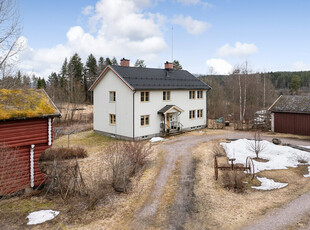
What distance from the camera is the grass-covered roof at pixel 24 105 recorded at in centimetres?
1187

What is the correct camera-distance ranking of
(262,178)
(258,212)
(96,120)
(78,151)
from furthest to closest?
(96,120)
(78,151)
(262,178)
(258,212)

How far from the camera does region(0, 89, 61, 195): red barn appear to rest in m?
11.6

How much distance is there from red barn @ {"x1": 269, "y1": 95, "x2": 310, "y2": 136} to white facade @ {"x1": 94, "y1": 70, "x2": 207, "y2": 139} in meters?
9.60

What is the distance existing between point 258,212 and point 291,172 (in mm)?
6414

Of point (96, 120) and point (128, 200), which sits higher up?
point (96, 120)

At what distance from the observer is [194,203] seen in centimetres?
1089

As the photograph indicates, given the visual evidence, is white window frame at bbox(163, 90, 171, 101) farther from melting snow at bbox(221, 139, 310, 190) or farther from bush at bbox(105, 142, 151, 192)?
bush at bbox(105, 142, 151, 192)

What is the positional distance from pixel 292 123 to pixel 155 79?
15.6m

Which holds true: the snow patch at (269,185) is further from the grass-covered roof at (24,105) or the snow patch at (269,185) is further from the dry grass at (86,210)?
the grass-covered roof at (24,105)

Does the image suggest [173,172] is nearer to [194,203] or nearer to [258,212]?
[194,203]

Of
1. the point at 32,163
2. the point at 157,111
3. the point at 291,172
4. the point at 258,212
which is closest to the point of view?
the point at 258,212

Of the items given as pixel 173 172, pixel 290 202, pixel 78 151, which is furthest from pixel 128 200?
pixel 78 151

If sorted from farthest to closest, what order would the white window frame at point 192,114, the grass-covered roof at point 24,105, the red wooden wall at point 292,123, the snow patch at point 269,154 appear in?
the white window frame at point 192,114 → the red wooden wall at point 292,123 → the snow patch at point 269,154 → the grass-covered roof at point 24,105

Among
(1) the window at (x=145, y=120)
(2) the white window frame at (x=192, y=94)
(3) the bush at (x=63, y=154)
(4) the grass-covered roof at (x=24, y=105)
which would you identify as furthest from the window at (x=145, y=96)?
(4) the grass-covered roof at (x=24, y=105)
